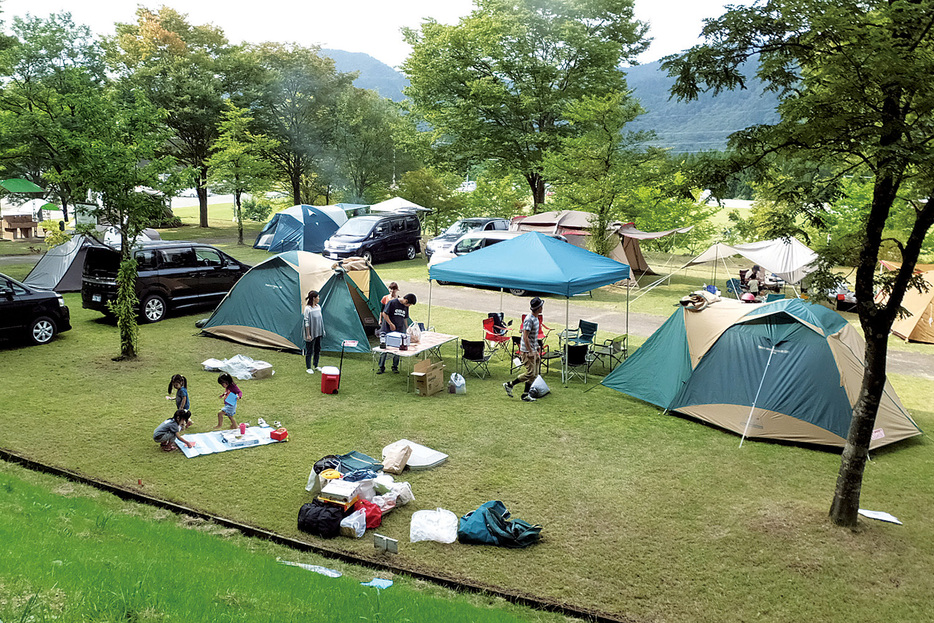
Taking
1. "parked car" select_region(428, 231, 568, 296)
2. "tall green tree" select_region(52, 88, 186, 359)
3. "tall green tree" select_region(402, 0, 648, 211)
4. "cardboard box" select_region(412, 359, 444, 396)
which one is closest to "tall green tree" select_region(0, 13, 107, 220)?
"tall green tree" select_region(52, 88, 186, 359)

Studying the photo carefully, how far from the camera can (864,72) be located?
18.6 feet

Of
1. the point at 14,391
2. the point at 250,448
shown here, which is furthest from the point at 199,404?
the point at 14,391

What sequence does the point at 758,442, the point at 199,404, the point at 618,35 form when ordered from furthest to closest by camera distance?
the point at 618,35
the point at 199,404
the point at 758,442

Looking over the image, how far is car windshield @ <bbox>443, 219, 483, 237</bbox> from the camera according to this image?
28062 mm

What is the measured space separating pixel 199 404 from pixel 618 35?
1201 inches

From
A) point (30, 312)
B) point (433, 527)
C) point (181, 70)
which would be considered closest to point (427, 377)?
point (433, 527)

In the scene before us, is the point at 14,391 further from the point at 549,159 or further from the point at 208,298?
the point at 549,159

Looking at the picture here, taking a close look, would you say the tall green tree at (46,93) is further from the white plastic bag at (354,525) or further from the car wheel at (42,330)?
the white plastic bag at (354,525)

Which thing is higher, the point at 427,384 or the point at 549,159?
the point at 549,159

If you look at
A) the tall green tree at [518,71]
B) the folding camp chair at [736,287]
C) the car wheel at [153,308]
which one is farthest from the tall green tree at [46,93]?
the folding camp chair at [736,287]

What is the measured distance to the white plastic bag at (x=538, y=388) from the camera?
35.8ft

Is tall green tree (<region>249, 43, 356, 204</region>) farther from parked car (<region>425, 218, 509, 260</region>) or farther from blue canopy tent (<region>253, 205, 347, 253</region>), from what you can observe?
parked car (<region>425, 218, 509, 260</region>)

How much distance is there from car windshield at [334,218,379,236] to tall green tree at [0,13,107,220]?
9.41 metres

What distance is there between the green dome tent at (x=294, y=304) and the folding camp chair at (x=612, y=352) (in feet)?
14.4
